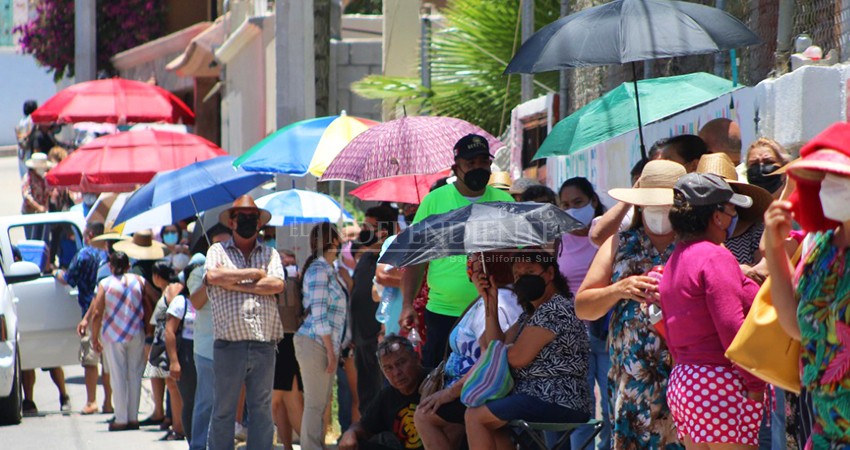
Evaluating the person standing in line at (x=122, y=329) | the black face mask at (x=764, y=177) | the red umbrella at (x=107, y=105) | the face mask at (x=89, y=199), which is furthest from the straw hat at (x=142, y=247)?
the black face mask at (x=764, y=177)

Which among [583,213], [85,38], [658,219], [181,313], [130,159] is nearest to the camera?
[658,219]

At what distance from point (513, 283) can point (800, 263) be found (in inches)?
112

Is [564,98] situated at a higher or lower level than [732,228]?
higher

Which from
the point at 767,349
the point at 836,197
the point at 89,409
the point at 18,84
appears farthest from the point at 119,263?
the point at 18,84

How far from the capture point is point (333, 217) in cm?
1163

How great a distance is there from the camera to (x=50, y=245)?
54.0 feet

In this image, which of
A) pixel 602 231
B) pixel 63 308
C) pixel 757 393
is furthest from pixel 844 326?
pixel 63 308

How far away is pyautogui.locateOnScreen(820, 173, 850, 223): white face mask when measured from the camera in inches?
162

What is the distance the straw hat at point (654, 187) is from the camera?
5.75m

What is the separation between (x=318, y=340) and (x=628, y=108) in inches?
129

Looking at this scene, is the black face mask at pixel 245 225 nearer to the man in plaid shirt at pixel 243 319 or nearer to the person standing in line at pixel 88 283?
the man in plaid shirt at pixel 243 319

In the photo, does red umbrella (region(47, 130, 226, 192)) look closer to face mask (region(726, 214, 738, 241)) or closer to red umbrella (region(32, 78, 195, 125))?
red umbrella (region(32, 78, 195, 125))

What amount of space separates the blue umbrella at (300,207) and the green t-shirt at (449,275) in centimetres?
339

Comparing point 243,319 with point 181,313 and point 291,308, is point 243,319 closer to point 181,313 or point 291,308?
point 291,308
